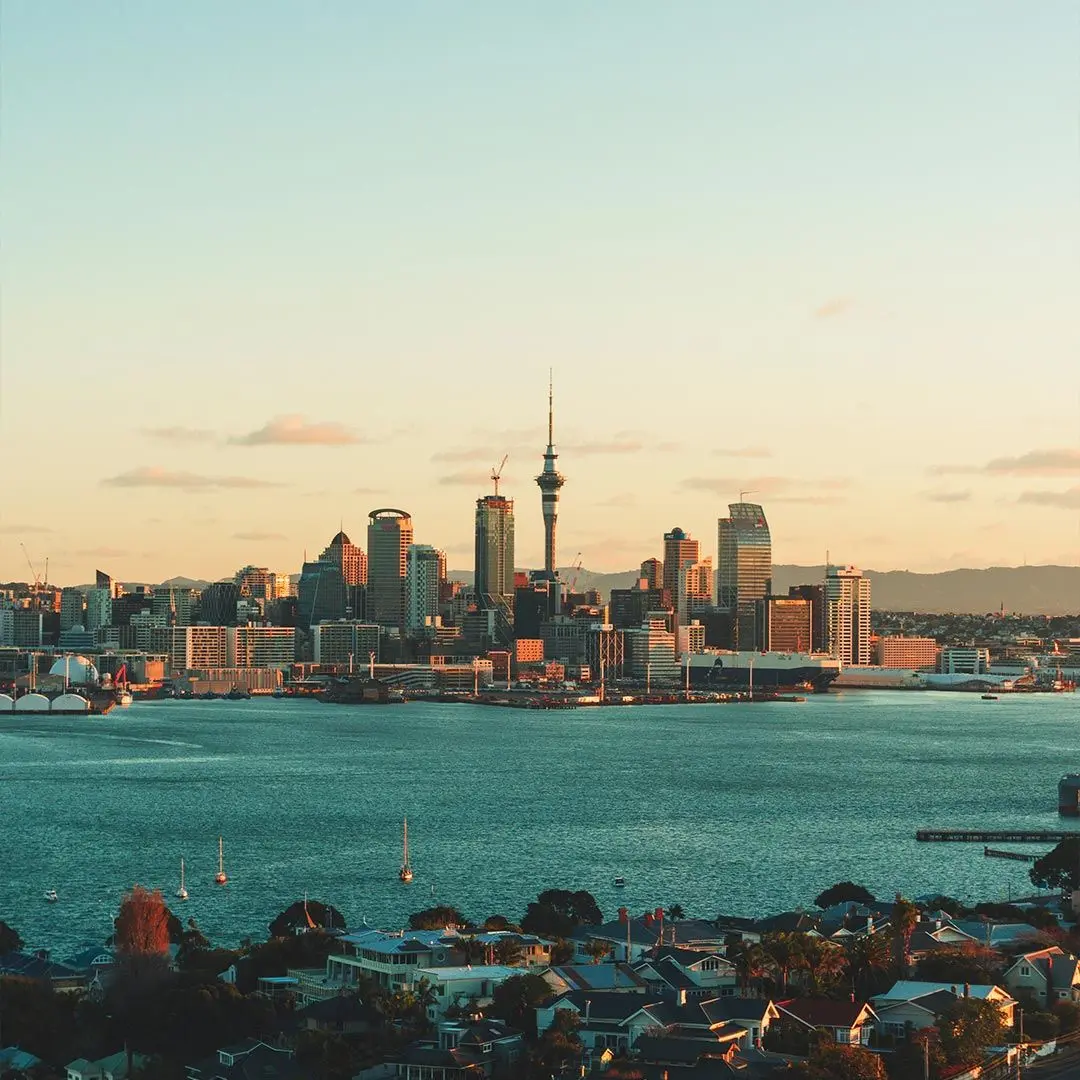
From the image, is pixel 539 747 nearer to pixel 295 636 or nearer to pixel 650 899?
pixel 650 899

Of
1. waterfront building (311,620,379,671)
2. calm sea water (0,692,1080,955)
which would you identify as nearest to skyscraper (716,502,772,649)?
waterfront building (311,620,379,671)

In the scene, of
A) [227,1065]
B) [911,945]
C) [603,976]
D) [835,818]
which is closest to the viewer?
[227,1065]

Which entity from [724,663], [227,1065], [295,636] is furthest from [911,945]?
[295,636]

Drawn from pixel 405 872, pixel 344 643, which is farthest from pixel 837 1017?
pixel 344 643

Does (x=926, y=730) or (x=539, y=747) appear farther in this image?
(x=926, y=730)

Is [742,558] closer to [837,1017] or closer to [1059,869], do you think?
[1059,869]

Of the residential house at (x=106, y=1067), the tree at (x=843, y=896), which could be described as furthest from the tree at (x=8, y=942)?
the tree at (x=843, y=896)
